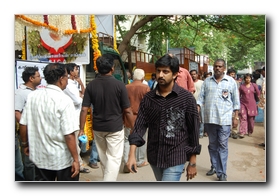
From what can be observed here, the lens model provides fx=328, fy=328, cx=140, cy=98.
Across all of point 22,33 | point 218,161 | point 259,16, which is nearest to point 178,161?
point 218,161

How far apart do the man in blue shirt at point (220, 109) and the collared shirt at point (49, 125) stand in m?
2.23

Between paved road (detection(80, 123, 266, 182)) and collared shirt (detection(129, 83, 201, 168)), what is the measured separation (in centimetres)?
177

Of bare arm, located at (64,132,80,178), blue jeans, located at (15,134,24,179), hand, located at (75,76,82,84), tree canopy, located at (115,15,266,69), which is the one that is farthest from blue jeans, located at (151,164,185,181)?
hand, located at (75,76,82,84)

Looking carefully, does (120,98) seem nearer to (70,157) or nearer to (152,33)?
(70,157)

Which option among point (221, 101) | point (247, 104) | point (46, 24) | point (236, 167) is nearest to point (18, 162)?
point (46, 24)

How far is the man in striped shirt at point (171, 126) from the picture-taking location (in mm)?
2699

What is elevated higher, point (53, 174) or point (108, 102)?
point (108, 102)

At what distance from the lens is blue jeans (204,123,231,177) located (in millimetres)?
4445

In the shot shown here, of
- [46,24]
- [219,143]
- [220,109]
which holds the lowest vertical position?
[219,143]

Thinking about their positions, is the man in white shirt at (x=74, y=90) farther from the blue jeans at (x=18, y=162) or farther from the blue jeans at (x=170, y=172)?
the blue jeans at (x=170, y=172)

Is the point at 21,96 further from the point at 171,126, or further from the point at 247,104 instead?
the point at 247,104

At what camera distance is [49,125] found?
289 cm

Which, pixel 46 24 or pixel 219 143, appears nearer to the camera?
pixel 219 143

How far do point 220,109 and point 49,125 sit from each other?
2.43 meters
